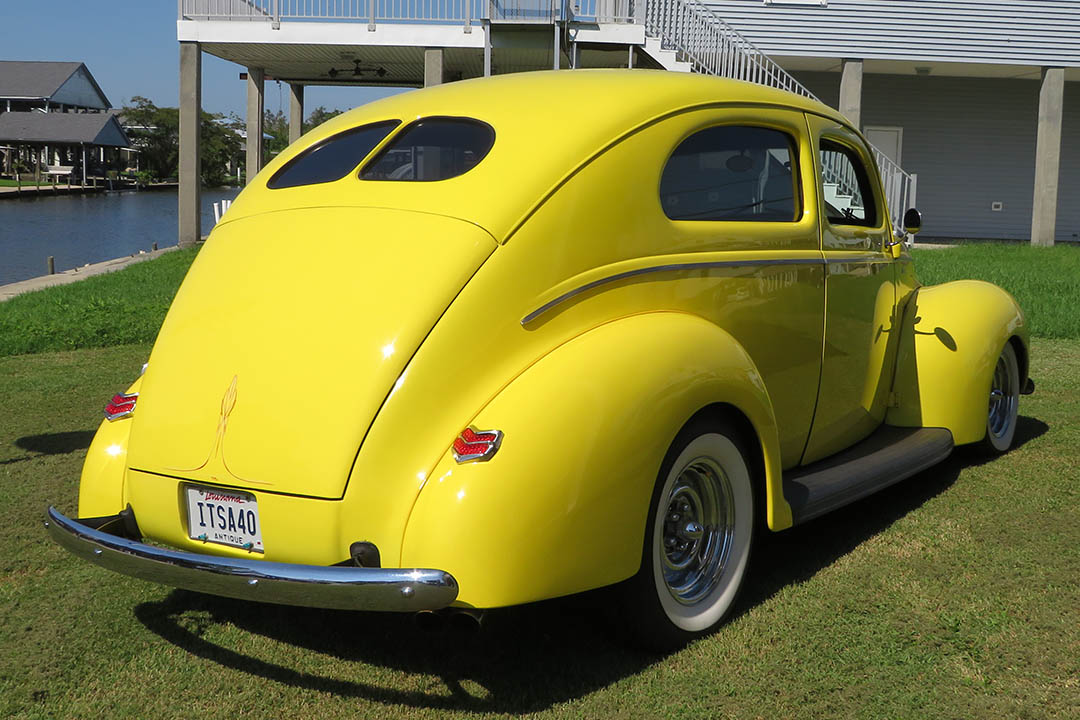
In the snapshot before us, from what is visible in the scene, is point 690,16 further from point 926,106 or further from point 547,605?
point 547,605

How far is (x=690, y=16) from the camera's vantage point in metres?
17.4

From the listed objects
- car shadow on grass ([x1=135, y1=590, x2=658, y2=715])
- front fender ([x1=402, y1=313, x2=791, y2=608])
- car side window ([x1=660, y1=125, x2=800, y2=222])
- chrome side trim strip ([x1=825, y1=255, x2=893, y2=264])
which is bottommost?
car shadow on grass ([x1=135, y1=590, x2=658, y2=715])

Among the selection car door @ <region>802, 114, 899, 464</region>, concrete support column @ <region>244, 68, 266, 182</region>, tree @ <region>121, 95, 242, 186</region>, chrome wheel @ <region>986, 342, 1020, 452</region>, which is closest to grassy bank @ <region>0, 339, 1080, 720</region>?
car door @ <region>802, 114, 899, 464</region>

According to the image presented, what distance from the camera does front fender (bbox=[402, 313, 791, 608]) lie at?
2947 mm

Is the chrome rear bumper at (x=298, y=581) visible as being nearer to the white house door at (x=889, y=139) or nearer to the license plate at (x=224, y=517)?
the license plate at (x=224, y=517)

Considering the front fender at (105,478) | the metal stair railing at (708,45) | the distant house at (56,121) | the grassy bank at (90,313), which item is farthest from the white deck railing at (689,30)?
the distant house at (56,121)

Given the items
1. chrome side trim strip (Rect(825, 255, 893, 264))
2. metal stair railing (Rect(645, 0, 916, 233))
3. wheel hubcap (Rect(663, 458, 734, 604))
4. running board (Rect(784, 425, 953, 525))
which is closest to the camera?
wheel hubcap (Rect(663, 458, 734, 604))

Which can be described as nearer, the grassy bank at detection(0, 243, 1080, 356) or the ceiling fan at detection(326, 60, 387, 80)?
the grassy bank at detection(0, 243, 1080, 356)

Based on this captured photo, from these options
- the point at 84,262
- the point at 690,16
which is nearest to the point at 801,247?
the point at 690,16

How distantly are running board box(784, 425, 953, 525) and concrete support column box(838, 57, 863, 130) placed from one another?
50.0ft

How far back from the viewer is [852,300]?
470cm

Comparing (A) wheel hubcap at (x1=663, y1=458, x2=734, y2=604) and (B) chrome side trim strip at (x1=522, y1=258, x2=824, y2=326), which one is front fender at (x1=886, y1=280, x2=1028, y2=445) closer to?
(B) chrome side trim strip at (x1=522, y1=258, x2=824, y2=326)

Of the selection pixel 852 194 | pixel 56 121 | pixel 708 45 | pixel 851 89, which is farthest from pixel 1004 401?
pixel 56 121

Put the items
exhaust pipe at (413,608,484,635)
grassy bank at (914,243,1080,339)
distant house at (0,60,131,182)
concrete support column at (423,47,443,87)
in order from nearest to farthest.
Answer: exhaust pipe at (413,608,484,635)
grassy bank at (914,243,1080,339)
concrete support column at (423,47,443,87)
distant house at (0,60,131,182)
